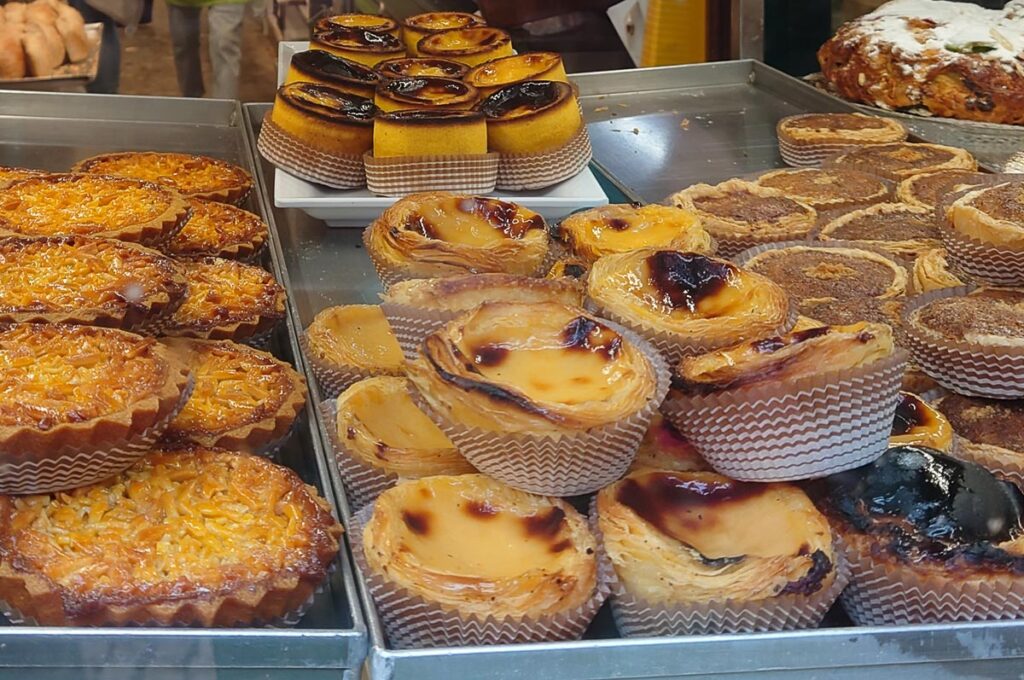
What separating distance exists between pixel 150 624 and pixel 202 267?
122 cm

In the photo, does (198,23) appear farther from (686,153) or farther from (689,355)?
(689,355)

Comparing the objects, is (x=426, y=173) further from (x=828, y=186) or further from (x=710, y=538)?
(x=710, y=538)

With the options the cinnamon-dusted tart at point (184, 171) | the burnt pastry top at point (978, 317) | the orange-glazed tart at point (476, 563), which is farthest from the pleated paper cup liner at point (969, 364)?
the cinnamon-dusted tart at point (184, 171)

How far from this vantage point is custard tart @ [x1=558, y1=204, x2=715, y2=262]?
7.99 ft

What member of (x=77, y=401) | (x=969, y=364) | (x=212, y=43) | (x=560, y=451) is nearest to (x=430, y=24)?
(x=212, y=43)

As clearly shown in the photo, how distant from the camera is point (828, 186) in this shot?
3326 mm

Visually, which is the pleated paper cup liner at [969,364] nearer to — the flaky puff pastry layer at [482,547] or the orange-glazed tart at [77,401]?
the flaky puff pastry layer at [482,547]

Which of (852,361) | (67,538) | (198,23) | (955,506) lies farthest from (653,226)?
(198,23)

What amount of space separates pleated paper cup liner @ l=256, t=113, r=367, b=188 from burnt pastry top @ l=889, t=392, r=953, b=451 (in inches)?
68.9

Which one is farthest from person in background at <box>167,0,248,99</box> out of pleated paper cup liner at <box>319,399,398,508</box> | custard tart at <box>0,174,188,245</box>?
pleated paper cup liner at <box>319,399,398,508</box>

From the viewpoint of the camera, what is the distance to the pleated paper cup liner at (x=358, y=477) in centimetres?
188

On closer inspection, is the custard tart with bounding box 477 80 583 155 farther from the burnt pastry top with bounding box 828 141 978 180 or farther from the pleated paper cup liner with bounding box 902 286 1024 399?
the pleated paper cup liner with bounding box 902 286 1024 399

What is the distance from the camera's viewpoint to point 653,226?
253cm

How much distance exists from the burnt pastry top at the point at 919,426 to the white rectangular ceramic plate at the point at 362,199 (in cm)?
137
